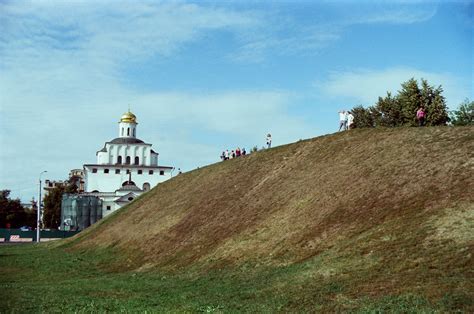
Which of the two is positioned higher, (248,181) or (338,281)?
(248,181)

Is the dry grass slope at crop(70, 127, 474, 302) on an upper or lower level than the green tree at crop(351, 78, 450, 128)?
lower

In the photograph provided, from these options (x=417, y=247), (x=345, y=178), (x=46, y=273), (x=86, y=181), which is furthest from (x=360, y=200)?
(x=86, y=181)

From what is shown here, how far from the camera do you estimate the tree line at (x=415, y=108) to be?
173 ft

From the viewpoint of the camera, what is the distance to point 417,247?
18203 millimetres

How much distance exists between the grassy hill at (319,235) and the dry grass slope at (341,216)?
0.08 meters

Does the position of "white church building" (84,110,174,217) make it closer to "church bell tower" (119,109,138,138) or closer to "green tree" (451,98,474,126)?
"church bell tower" (119,109,138,138)

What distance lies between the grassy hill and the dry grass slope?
0.26 ft

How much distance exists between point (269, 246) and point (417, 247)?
872cm

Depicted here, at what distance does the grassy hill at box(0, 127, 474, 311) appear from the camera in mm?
16203

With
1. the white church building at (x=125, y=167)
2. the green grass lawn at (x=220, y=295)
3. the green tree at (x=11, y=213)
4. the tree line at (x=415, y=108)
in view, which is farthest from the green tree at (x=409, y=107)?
Answer: the green tree at (x=11, y=213)

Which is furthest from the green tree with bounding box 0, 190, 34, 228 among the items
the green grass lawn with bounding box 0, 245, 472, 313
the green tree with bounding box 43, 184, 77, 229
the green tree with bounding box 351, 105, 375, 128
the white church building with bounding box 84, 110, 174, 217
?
the green grass lawn with bounding box 0, 245, 472, 313

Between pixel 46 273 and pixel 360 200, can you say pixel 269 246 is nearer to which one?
pixel 360 200

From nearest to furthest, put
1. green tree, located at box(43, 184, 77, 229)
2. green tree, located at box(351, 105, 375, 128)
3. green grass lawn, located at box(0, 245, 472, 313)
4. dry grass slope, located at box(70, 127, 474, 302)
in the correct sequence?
green grass lawn, located at box(0, 245, 472, 313)
dry grass slope, located at box(70, 127, 474, 302)
green tree, located at box(351, 105, 375, 128)
green tree, located at box(43, 184, 77, 229)

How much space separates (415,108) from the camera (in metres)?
53.9
